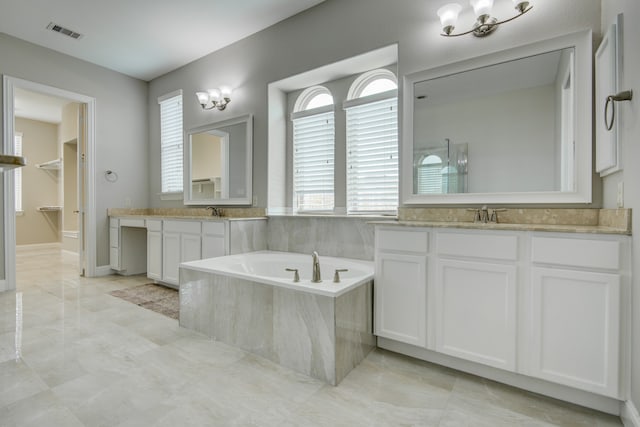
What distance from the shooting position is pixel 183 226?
141 inches

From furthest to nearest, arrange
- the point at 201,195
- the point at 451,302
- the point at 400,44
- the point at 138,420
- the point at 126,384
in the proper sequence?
the point at 201,195, the point at 400,44, the point at 451,302, the point at 126,384, the point at 138,420

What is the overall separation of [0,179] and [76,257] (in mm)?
2775

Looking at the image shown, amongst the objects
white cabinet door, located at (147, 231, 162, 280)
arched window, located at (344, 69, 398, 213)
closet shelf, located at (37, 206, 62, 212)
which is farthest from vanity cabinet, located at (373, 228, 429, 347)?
closet shelf, located at (37, 206, 62, 212)

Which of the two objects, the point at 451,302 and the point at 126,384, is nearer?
the point at 126,384

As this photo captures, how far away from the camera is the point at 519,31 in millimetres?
2102

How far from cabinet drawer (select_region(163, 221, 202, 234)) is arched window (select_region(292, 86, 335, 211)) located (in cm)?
111

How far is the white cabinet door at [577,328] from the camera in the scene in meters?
1.46

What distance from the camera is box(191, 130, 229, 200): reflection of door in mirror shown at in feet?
12.8

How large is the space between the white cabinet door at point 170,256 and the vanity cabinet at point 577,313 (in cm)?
342

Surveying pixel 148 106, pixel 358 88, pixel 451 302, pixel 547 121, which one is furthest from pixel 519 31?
pixel 148 106

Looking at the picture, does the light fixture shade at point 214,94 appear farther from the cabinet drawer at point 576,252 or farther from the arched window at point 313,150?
the cabinet drawer at point 576,252

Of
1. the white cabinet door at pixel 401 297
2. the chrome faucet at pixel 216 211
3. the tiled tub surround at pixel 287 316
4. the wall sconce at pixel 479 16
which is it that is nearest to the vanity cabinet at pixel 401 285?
the white cabinet door at pixel 401 297

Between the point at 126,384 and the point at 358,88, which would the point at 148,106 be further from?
the point at 126,384

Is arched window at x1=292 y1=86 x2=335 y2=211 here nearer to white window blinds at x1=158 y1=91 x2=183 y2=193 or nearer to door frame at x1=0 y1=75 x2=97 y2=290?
white window blinds at x1=158 y1=91 x2=183 y2=193
